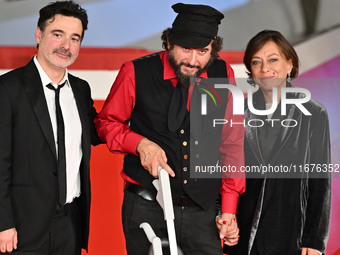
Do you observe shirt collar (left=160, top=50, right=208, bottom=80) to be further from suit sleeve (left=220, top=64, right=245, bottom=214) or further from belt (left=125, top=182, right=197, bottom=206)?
belt (left=125, top=182, right=197, bottom=206)

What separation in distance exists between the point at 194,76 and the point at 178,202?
0.44 m

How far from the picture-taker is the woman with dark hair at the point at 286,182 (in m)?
1.83

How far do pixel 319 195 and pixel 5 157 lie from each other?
3.65ft

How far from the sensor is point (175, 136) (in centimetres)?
176

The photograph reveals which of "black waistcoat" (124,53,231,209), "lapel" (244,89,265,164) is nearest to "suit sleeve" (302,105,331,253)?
"lapel" (244,89,265,164)

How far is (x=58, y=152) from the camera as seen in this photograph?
69.7 inches

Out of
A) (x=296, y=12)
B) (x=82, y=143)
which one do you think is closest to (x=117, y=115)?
(x=82, y=143)

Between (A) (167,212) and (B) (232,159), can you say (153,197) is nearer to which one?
(A) (167,212)

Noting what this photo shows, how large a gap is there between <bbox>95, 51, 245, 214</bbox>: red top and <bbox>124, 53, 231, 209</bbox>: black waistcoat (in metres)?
0.03

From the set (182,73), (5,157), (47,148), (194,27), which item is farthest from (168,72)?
→ (5,157)

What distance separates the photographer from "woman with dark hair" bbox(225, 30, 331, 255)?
183 centimetres

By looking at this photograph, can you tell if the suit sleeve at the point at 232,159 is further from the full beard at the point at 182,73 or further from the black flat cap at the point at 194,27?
the black flat cap at the point at 194,27

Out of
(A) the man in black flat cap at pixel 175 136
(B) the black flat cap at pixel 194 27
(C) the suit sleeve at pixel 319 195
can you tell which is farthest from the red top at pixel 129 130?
(C) the suit sleeve at pixel 319 195

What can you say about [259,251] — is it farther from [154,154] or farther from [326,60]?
[326,60]
